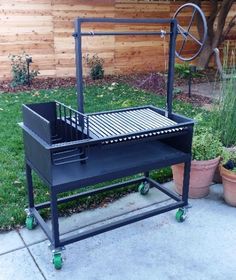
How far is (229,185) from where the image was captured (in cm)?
273

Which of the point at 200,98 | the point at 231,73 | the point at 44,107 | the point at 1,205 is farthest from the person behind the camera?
the point at 200,98

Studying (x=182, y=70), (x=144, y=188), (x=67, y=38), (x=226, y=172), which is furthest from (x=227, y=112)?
(x=67, y=38)

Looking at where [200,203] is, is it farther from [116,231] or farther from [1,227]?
[1,227]

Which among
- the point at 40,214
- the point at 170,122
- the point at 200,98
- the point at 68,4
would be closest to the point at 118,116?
the point at 170,122

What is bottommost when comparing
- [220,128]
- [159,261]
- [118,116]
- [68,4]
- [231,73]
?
[159,261]

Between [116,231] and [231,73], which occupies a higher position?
[231,73]

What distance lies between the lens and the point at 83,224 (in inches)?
98.3

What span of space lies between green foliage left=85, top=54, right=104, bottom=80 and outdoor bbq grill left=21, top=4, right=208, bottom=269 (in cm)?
451

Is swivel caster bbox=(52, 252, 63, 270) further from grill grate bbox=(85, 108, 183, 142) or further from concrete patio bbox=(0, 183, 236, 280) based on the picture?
grill grate bbox=(85, 108, 183, 142)

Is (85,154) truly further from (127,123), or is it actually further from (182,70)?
(182,70)

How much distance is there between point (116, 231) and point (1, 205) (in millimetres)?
871

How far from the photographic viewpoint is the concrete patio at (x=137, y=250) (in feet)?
6.76

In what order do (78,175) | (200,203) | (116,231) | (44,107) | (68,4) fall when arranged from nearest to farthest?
1. (78,175)
2. (44,107)
3. (116,231)
4. (200,203)
5. (68,4)

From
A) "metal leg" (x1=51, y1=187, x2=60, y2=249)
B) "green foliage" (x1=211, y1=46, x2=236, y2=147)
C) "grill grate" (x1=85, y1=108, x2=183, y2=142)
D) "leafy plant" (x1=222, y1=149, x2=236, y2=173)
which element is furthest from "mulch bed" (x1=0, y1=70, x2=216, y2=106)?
"metal leg" (x1=51, y1=187, x2=60, y2=249)
